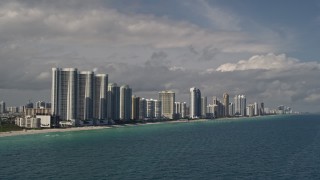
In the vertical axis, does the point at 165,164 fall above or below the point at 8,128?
below

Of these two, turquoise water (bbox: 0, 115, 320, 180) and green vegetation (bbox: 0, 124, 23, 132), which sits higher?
green vegetation (bbox: 0, 124, 23, 132)

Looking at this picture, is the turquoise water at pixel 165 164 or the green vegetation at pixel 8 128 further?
the green vegetation at pixel 8 128

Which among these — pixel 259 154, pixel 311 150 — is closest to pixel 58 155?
pixel 259 154

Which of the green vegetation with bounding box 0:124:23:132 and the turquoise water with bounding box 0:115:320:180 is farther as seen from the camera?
the green vegetation with bounding box 0:124:23:132

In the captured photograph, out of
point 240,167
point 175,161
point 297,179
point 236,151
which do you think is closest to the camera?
point 297,179

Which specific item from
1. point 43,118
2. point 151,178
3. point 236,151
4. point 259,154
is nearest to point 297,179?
point 151,178

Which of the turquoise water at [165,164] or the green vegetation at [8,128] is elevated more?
the green vegetation at [8,128]

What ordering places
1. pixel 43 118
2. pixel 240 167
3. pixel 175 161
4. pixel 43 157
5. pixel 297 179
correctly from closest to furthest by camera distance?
pixel 297 179 < pixel 240 167 < pixel 175 161 < pixel 43 157 < pixel 43 118

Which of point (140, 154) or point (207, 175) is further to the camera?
point (140, 154)

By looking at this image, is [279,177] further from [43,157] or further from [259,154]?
[43,157]

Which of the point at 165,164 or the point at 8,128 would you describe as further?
the point at 8,128
